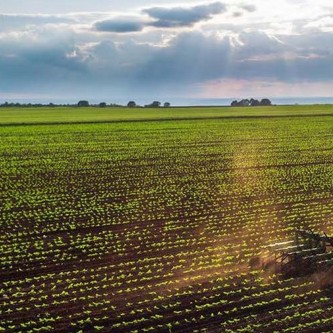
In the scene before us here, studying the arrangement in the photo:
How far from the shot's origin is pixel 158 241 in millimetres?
16469

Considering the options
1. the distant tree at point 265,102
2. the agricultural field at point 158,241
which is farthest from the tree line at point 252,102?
the agricultural field at point 158,241

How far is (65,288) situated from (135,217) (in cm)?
666

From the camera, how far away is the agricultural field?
11594 millimetres

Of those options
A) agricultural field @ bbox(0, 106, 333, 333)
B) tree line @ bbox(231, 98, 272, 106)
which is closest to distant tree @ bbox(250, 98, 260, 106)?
tree line @ bbox(231, 98, 272, 106)

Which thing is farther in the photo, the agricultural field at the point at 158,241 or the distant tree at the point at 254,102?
the distant tree at the point at 254,102

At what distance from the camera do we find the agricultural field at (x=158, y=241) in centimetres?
1159

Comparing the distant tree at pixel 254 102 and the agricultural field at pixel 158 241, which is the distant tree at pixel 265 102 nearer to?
the distant tree at pixel 254 102

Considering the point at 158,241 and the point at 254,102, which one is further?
the point at 254,102

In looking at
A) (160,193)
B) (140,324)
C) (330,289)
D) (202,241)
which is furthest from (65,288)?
(160,193)

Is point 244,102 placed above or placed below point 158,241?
above

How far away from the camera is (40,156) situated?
121 ft

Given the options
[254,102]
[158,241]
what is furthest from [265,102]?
[158,241]

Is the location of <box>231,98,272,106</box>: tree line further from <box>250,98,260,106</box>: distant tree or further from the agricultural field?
the agricultural field

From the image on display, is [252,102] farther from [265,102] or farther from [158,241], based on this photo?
[158,241]
